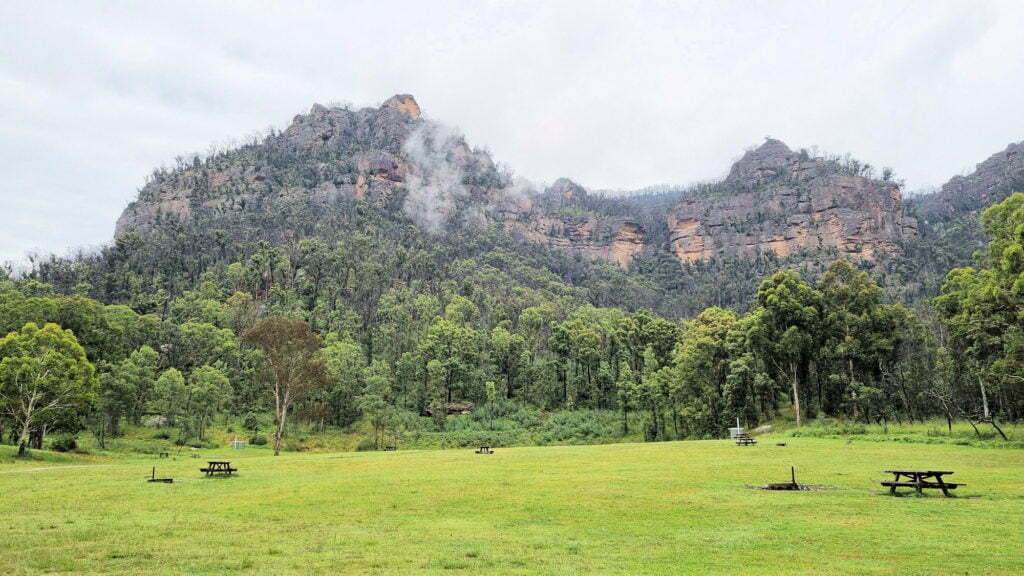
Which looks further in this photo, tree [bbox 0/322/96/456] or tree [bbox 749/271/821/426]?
tree [bbox 749/271/821/426]

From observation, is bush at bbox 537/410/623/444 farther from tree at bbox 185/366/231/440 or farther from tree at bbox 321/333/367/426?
tree at bbox 185/366/231/440

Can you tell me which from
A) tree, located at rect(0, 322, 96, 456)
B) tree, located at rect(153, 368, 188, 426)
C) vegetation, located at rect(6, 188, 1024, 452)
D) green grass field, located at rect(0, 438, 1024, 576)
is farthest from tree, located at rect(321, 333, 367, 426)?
green grass field, located at rect(0, 438, 1024, 576)

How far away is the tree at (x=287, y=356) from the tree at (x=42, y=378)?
36.6 feet

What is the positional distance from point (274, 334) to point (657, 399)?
40.8 meters

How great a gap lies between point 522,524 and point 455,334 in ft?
256

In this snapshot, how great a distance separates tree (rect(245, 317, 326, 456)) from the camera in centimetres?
4816

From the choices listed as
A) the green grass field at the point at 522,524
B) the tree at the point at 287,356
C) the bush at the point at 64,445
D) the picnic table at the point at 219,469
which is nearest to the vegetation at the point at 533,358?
the tree at the point at 287,356

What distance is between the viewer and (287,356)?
49.9m

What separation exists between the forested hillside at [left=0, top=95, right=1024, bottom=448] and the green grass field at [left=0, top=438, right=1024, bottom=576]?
709 inches

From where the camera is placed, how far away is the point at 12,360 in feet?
129

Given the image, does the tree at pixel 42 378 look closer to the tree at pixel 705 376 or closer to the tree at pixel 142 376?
the tree at pixel 142 376

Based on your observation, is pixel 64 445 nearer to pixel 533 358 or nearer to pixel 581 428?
pixel 581 428

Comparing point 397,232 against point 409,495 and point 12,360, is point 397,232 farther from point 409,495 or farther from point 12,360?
point 409,495

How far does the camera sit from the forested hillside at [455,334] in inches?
1887
